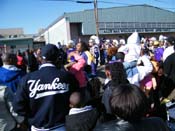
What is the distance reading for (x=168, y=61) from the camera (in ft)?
22.6

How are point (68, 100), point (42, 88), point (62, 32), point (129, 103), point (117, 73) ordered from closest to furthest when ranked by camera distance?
1. point (129, 103)
2. point (42, 88)
3. point (68, 100)
4. point (117, 73)
5. point (62, 32)

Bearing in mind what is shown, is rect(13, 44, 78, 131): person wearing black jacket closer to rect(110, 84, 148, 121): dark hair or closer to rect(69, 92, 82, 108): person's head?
rect(69, 92, 82, 108): person's head

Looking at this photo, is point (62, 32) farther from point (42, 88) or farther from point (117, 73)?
point (42, 88)

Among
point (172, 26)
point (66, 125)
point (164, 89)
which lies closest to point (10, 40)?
point (172, 26)

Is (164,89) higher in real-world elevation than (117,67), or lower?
lower

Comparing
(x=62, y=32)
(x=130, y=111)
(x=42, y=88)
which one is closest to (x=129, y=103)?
(x=130, y=111)

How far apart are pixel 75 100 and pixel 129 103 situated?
54.3 inches

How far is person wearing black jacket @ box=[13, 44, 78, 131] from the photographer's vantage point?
141 inches

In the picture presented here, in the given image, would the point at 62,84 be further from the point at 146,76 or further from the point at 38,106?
the point at 146,76

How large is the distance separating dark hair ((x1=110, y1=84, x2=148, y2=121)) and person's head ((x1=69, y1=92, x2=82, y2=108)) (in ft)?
4.04

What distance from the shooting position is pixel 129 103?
247 cm

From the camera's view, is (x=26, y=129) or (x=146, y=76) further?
(x=146, y=76)

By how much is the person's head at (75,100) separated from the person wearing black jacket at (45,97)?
0.18 ft

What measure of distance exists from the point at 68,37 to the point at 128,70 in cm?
3660
